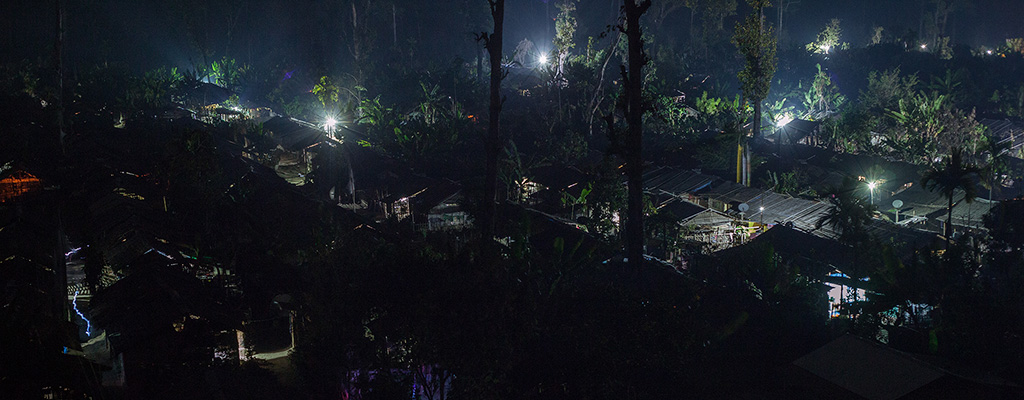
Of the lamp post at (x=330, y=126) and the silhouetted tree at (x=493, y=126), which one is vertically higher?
the lamp post at (x=330, y=126)

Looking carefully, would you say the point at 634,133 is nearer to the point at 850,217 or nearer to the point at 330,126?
the point at 850,217

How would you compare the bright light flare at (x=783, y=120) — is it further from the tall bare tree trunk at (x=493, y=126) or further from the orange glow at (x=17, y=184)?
the orange glow at (x=17, y=184)

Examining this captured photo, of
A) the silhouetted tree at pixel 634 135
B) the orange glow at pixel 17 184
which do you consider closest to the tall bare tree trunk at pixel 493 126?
the silhouetted tree at pixel 634 135

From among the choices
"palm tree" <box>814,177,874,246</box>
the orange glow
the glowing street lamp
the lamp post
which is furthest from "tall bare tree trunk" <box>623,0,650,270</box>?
the glowing street lamp

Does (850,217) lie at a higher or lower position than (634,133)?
lower

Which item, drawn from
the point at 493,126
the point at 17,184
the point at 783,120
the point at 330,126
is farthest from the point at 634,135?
the point at 783,120

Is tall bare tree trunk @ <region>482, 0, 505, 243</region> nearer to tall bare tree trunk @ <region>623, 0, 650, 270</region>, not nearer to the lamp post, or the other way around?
tall bare tree trunk @ <region>623, 0, 650, 270</region>

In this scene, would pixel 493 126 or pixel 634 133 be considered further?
pixel 493 126

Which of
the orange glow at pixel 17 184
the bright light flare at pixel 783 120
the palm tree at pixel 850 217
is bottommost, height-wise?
the palm tree at pixel 850 217

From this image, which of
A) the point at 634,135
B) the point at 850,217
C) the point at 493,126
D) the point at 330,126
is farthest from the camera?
the point at 330,126

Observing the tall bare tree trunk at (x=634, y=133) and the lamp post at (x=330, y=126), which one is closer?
the tall bare tree trunk at (x=634, y=133)

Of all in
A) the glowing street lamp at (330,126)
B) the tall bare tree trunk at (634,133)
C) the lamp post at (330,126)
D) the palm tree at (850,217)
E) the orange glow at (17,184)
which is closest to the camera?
the tall bare tree trunk at (634,133)

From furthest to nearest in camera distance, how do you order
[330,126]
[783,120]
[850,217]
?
[783,120]
[330,126]
[850,217]

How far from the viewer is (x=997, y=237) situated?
22156mm
